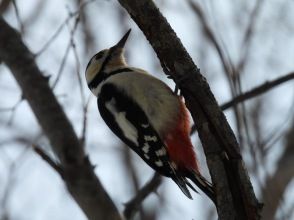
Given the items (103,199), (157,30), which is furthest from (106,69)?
(157,30)

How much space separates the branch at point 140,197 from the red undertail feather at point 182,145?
0.88ft

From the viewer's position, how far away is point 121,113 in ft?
13.8

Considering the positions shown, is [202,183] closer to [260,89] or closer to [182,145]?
[182,145]

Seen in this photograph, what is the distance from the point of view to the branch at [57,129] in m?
3.62

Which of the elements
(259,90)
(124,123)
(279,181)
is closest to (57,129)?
(124,123)

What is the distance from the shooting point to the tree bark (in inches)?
106

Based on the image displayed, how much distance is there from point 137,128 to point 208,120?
1.30m

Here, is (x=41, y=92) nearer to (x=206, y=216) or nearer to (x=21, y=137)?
(x=21, y=137)

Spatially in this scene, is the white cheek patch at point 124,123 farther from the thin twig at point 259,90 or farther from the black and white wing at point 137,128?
the thin twig at point 259,90

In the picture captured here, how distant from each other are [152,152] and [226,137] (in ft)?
4.58

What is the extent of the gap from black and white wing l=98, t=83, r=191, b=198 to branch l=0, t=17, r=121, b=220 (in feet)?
1.44

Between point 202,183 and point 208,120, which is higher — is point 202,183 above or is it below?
below

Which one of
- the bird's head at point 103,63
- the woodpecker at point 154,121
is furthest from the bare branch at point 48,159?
the bird's head at point 103,63

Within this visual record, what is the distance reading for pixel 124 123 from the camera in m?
4.22
